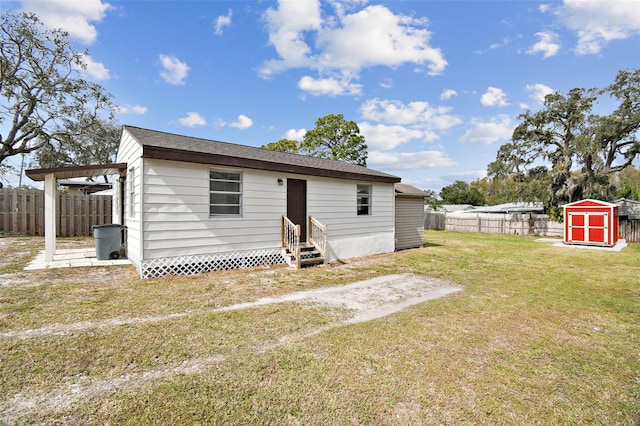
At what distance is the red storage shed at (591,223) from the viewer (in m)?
13.8

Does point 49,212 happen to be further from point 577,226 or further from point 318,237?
point 577,226

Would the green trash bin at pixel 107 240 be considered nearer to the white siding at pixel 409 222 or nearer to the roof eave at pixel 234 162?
the roof eave at pixel 234 162

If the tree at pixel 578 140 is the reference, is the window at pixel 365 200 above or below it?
below

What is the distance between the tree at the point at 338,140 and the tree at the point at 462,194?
3073 centimetres

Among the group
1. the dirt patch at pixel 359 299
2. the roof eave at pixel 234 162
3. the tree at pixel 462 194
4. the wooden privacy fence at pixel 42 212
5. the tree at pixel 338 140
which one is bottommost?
the dirt patch at pixel 359 299

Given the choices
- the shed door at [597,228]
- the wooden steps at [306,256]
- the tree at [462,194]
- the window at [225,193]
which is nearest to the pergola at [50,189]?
the window at [225,193]

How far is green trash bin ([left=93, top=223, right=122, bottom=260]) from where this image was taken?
26.6 feet

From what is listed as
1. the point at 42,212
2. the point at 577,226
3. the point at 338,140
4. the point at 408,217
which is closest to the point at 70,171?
the point at 42,212

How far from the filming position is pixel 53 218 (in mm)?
7711

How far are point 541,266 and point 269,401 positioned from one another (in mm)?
9870

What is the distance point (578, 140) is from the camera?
17750 millimetres

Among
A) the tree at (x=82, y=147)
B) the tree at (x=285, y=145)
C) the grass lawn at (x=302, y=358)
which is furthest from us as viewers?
the tree at (x=285, y=145)

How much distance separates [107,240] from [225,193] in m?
3.75

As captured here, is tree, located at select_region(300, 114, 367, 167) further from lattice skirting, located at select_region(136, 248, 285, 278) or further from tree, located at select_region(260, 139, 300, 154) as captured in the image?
lattice skirting, located at select_region(136, 248, 285, 278)
